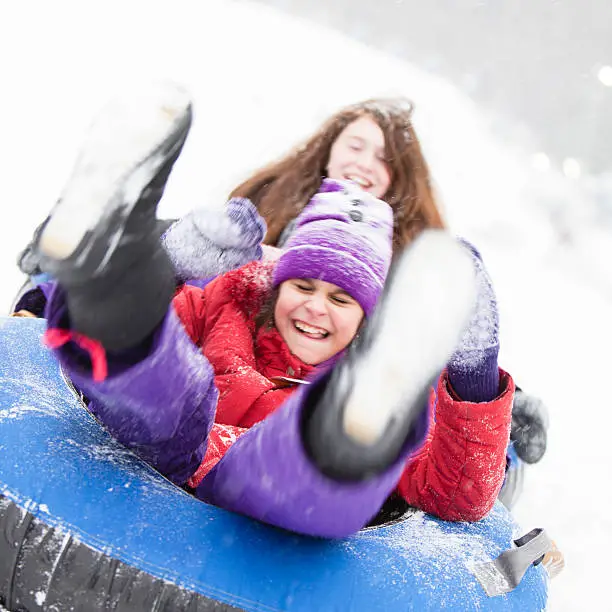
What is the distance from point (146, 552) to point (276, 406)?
1.17ft

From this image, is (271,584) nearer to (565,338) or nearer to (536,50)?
(565,338)

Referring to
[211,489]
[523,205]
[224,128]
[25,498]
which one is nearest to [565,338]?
[523,205]

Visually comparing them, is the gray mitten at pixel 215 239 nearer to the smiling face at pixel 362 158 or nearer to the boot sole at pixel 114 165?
the boot sole at pixel 114 165

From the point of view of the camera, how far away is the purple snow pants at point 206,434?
537 millimetres

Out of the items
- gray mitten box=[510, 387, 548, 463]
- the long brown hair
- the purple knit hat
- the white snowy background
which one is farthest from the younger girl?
the white snowy background

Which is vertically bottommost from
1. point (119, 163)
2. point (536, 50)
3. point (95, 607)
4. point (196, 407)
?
point (95, 607)

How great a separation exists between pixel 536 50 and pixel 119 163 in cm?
378

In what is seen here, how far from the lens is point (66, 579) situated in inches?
22.5

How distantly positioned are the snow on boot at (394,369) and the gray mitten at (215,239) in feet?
1.11

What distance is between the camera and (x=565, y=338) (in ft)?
7.83

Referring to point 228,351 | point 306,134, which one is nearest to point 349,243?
point 228,351

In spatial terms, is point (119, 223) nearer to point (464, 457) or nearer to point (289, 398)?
point (289, 398)

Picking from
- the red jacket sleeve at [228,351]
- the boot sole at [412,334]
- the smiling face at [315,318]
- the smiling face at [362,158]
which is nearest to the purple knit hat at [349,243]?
the smiling face at [315,318]

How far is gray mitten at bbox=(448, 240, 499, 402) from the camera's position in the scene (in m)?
0.72
